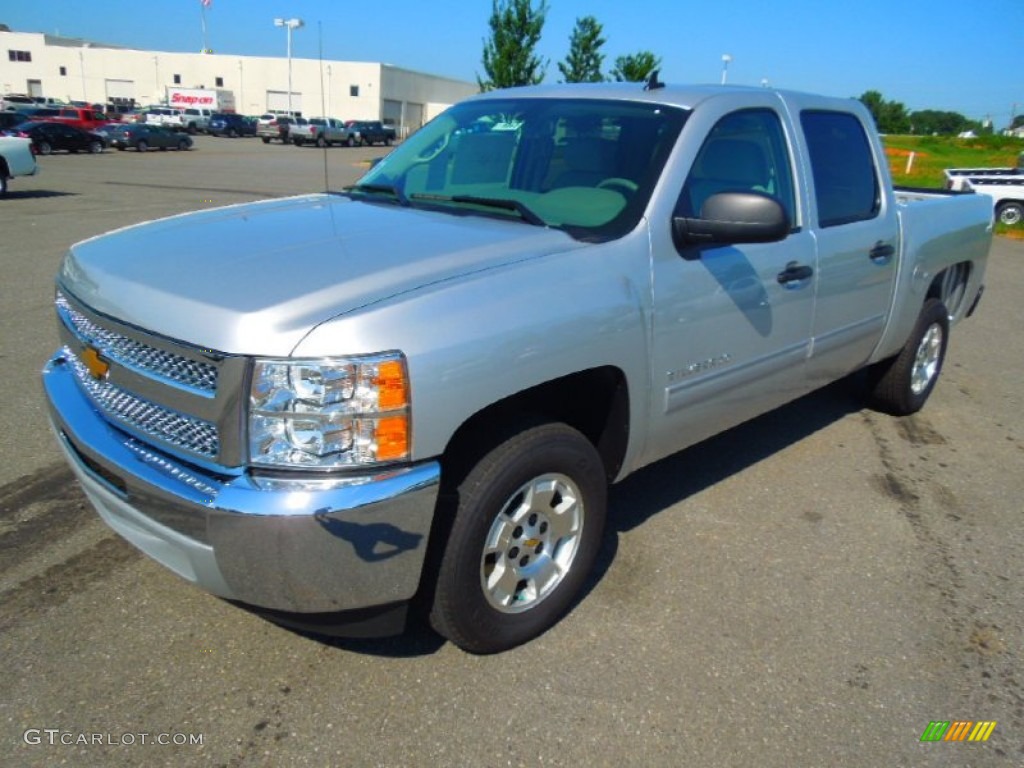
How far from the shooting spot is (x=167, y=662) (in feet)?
8.95

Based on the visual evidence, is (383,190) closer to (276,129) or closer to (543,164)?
(543,164)

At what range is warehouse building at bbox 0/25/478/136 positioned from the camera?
77.8 m

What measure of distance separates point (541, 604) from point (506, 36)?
73.2 feet

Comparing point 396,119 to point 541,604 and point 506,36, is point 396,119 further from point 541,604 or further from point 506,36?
point 541,604

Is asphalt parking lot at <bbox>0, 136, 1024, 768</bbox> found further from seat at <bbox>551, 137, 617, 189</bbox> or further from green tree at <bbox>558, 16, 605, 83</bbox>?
green tree at <bbox>558, 16, 605, 83</bbox>

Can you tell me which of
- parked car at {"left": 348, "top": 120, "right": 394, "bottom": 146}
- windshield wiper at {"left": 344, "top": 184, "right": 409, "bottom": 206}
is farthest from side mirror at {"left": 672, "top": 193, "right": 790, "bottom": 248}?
parked car at {"left": 348, "top": 120, "right": 394, "bottom": 146}

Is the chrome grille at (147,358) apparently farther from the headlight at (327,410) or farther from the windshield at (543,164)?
the windshield at (543,164)

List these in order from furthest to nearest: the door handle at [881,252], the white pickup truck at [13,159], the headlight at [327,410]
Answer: the white pickup truck at [13,159], the door handle at [881,252], the headlight at [327,410]

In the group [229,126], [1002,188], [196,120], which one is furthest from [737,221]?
[196,120]

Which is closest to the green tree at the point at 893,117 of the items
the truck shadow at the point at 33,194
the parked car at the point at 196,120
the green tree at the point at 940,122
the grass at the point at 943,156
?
the green tree at the point at 940,122

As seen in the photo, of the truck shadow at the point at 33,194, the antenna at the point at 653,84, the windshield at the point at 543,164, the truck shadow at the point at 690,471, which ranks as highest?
the antenna at the point at 653,84

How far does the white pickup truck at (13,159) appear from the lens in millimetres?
15672

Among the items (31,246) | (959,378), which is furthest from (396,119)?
(959,378)

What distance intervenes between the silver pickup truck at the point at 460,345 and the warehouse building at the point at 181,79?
255 feet
